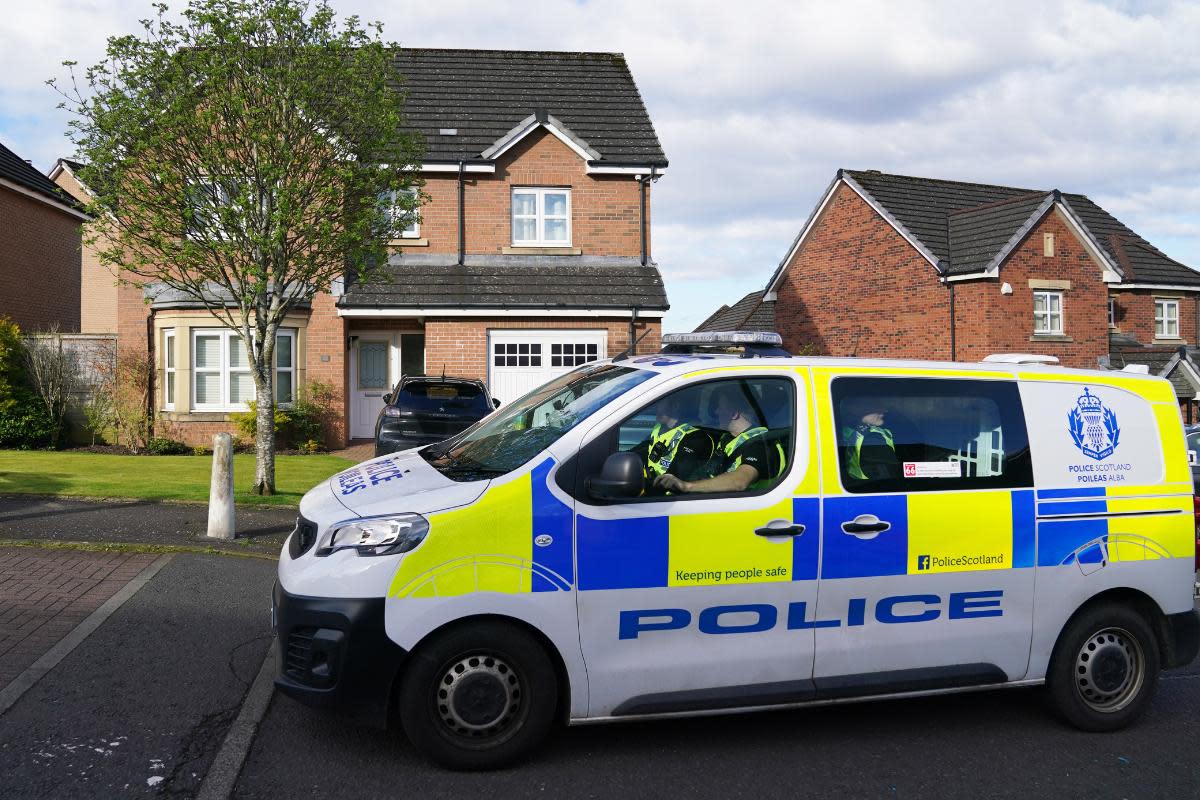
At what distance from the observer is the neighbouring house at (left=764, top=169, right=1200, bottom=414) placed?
26.9 metres

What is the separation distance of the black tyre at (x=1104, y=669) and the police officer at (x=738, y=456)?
1745mm

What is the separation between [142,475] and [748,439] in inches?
455


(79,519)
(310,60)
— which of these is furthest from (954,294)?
(79,519)

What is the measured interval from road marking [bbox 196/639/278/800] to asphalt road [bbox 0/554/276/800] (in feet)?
0.16

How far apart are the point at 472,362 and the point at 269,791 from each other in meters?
15.2

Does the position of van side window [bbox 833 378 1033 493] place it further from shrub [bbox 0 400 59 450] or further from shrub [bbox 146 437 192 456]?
shrub [bbox 0 400 59 450]

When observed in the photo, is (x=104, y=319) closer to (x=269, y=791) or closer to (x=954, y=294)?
(x=954, y=294)

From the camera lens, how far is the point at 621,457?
4.26 metres

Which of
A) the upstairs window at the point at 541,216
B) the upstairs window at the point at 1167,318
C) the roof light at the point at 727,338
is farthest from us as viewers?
the upstairs window at the point at 1167,318

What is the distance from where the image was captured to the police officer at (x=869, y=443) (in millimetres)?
4668

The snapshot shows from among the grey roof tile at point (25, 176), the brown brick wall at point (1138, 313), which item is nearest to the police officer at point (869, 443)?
the grey roof tile at point (25, 176)

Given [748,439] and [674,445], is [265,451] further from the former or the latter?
[748,439]

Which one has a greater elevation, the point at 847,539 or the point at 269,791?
the point at 847,539

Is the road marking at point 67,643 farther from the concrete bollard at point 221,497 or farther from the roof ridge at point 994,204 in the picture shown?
the roof ridge at point 994,204
